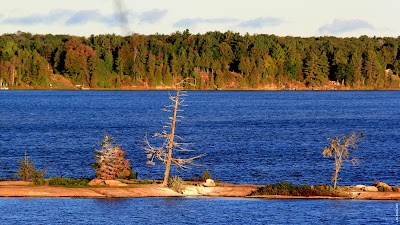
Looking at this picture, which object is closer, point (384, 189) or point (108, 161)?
point (384, 189)

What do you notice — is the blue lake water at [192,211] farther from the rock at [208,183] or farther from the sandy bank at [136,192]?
the rock at [208,183]

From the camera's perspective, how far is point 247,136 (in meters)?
110

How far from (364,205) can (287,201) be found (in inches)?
179

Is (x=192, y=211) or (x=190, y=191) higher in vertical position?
(x=190, y=191)

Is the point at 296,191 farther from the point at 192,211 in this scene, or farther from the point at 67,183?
the point at 67,183

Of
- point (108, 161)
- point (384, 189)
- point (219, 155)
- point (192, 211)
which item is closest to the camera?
point (192, 211)

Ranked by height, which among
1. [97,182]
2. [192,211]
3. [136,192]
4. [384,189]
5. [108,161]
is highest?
[108,161]

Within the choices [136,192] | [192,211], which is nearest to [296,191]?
[192,211]

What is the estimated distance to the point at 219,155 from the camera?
279 feet

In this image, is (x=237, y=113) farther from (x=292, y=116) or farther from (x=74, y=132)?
(x=74, y=132)

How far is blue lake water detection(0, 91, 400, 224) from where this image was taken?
48719 millimetres

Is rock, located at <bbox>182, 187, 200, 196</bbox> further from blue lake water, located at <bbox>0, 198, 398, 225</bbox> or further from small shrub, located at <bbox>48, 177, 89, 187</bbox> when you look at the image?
small shrub, located at <bbox>48, 177, 89, 187</bbox>

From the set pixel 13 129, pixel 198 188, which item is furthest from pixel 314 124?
pixel 198 188

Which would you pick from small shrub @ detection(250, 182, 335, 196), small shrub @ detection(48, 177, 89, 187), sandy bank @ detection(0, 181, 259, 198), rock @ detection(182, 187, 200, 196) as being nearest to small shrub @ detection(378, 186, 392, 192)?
small shrub @ detection(250, 182, 335, 196)
